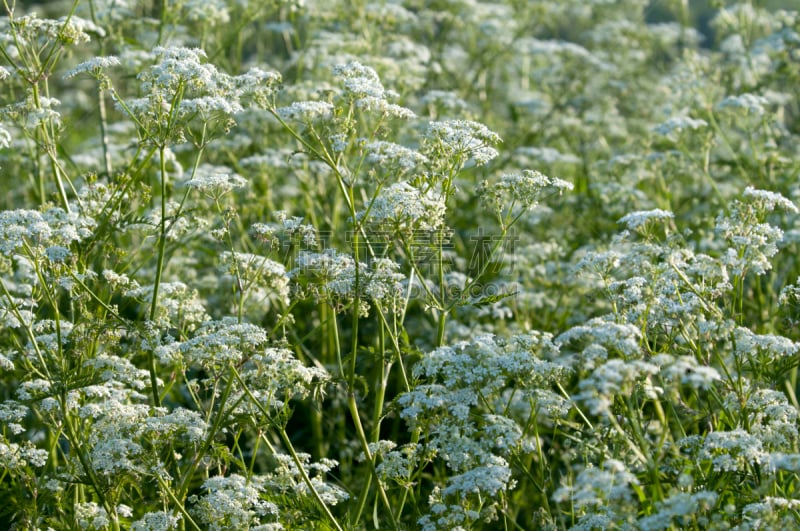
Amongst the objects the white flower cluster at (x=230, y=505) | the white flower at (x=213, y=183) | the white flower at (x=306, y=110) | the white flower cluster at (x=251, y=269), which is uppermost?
the white flower at (x=306, y=110)

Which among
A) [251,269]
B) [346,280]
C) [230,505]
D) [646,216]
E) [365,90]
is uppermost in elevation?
[365,90]

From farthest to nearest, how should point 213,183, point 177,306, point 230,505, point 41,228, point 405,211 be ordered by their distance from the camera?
point 177,306 → point 213,183 → point 41,228 → point 405,211 → point 230,505

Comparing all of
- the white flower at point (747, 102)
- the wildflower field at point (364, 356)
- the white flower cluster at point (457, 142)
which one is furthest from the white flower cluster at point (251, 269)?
the white flower at point (747, 102)

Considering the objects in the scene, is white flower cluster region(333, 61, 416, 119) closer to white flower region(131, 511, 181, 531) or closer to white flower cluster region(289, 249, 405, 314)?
white flower cluster region(289, 249, 405, 314)

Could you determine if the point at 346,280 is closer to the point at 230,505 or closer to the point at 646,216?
the point at 230,505

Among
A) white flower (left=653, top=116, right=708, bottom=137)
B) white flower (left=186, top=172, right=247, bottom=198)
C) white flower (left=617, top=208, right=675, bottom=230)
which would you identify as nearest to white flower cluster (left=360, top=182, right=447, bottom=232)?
white flower (left=186, top=172, right=247, bottom=198)

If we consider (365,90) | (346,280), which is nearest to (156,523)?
(346,280)

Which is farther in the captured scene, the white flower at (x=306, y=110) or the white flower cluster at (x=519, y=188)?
the white flower cluster at (x=519, y=188)

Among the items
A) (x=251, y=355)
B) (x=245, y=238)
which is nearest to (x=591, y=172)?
(x=245, y=238)

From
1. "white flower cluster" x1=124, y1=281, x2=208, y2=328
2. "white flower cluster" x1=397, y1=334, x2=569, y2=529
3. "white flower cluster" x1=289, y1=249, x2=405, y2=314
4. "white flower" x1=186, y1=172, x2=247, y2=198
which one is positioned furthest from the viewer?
"white flower cluster" x1=124, y1=281, x2=208, y2=328

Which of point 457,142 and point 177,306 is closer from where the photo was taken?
point 457,142

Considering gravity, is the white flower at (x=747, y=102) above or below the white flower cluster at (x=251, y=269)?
above

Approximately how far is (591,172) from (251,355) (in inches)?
320

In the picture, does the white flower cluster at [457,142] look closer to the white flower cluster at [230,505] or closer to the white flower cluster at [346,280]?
the white flower cluster at [346,280]
